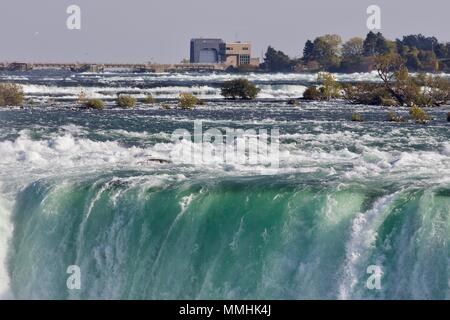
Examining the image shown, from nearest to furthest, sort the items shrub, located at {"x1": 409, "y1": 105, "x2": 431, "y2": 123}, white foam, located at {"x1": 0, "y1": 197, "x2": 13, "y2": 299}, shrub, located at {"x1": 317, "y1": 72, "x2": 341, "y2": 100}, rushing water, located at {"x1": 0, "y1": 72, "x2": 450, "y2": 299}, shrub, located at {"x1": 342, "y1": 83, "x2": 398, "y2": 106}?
1. rushing water, located at {"x1": 0, "y1": 72, "x2": 450, "y2": 299}
2. white foam, located at {"x1": 0, "y1": 197, "x2": 13, "y2": 299}
3. shrub, located at {"x1": 409, "y1": 105, "x2": 431, "y2": 123}
4. shrub, located at {"x1": 342, "y1": 83, "x2": 398, "y2": 106}
5. shrub, located at {"x1": 317, "y1": 72, "x2": 341, "y2": 100}

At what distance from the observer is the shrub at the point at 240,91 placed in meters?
80.1

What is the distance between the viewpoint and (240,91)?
3167 inches

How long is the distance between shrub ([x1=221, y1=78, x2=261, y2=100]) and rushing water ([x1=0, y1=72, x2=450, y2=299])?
148ft

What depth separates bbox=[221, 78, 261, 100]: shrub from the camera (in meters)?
80.1

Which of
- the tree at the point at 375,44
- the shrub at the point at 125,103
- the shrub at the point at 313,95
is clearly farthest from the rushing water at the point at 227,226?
the tree at the point at 375,44

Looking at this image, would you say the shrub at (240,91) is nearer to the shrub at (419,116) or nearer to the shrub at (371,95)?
the shrub at (371,95)

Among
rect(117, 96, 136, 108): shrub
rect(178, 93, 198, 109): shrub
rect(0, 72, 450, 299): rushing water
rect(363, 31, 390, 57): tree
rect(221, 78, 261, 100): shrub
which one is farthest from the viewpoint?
rect(363, 31, 390, 57): tree

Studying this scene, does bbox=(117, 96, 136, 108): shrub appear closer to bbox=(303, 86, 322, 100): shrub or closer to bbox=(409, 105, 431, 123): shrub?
bbox=(303, 86, 322, 100): shrub

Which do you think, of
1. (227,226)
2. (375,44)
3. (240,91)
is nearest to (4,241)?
(227,226)

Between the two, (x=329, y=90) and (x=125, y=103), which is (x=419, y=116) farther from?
(x=329, y=90)

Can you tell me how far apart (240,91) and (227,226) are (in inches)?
2252

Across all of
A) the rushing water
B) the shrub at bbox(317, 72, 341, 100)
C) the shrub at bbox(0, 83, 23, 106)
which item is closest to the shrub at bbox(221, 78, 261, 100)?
the shrub at bbox(317, 72, 341, 100)
